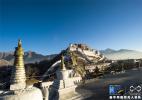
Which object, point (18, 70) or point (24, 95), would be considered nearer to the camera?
point (24, 95)

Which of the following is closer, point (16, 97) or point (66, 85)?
point (16, 97)

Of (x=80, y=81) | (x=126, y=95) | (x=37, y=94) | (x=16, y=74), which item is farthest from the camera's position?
(x=80, y=81)

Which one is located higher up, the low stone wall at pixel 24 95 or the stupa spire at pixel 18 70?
the stupa spire at pixel 18 70

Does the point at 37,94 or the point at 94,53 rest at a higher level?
the point at 94,53

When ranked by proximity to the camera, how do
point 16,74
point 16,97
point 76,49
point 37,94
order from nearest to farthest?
point 16,97, point 37,94, point 16,74, point 76,49

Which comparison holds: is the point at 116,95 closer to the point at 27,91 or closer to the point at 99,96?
the point at 99,96

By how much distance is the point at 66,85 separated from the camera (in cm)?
1362

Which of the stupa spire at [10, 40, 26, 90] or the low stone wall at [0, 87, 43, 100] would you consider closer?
the low stone wall at [0, 87, 43, 100]

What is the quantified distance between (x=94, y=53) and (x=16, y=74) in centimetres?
5636

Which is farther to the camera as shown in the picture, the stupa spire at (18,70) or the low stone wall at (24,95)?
the stupa spire at (18,70)

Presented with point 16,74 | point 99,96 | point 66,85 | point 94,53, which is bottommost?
point 99,96

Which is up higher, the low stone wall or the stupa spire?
the stupa spire

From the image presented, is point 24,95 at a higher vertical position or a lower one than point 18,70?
lower

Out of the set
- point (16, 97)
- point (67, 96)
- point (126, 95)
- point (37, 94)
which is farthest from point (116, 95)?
point (16, 97)
